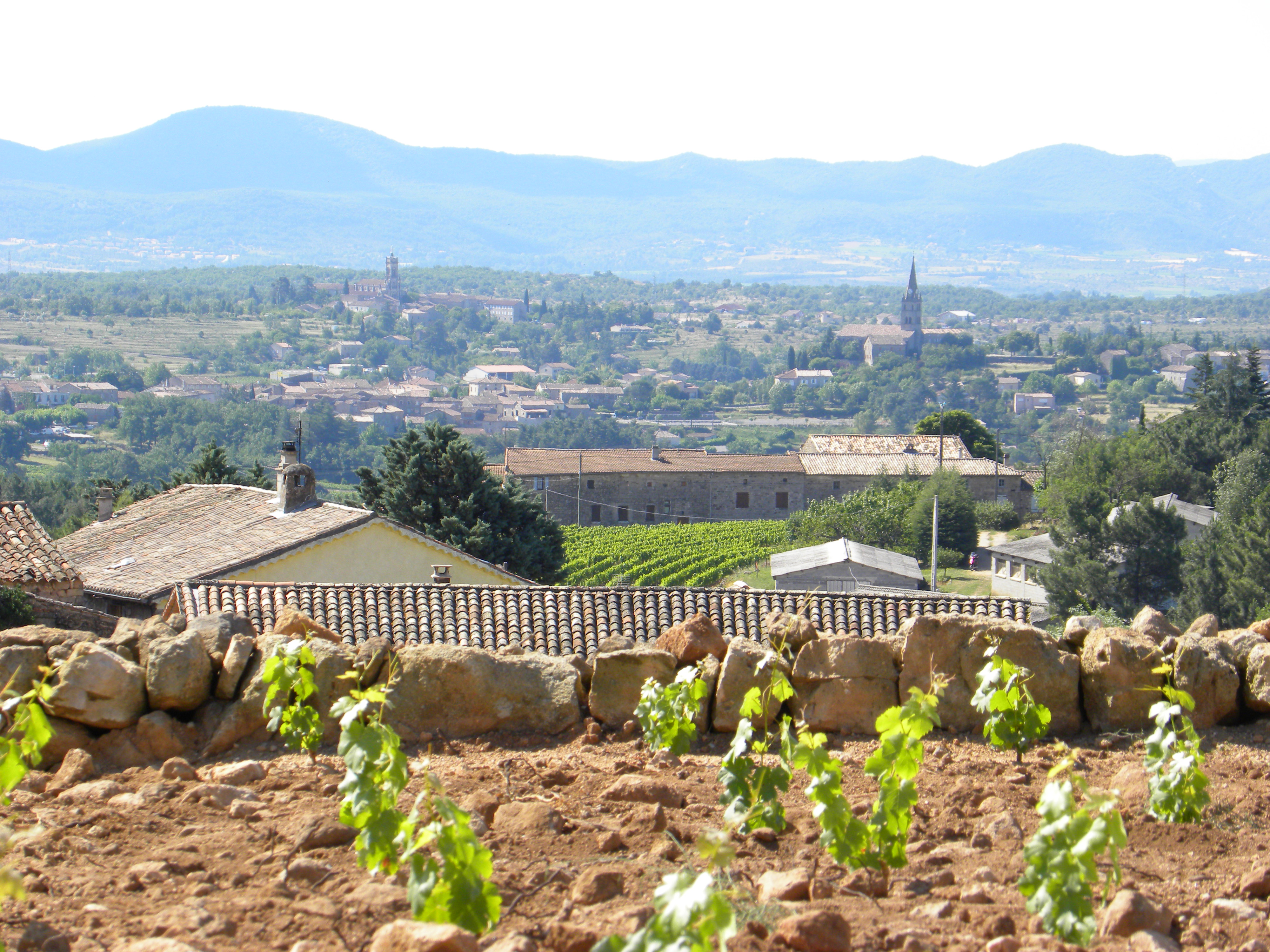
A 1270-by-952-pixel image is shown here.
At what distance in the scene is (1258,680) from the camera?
21.4 feet

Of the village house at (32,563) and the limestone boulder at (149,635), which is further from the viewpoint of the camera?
the village house at (32,563)

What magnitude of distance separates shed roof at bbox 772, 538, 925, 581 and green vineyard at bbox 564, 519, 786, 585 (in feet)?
22.4

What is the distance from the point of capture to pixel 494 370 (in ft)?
655

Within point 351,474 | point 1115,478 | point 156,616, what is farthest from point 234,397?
point 156,616

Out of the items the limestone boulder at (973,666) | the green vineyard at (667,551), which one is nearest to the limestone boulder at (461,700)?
the limestone boulder at (973,666)

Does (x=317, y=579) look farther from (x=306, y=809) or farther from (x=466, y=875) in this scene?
(x=466, y=875)

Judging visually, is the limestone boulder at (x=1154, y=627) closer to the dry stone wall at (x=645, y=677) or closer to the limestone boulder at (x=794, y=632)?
the dry stone wall at (x=645, y=677)

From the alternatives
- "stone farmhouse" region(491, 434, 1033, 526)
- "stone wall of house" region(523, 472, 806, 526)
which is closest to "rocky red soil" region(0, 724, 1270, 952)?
"stone farmhouse" region(491, 434, 1033, 526)

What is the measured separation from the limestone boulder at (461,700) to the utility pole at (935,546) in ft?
84.9

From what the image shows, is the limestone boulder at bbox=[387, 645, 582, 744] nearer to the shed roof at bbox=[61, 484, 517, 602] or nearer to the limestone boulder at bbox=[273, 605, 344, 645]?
the limestone boulder at bbox=[273, 605, 344, 645]

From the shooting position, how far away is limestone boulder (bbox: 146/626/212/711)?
650 cm

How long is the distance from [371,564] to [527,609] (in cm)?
588

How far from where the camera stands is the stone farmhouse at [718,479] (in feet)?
213

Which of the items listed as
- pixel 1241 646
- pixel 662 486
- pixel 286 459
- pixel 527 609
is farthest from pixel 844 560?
pixel 662 486
